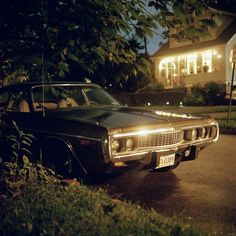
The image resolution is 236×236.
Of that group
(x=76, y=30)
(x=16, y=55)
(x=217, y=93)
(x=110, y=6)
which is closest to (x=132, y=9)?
(x=110, y=6)

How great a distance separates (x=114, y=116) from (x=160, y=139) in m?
0.71

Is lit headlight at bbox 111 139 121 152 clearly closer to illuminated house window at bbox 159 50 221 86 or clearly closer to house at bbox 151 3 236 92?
house at bbox 151 3 236 92

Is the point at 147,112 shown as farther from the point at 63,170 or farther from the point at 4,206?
the point at 4,206

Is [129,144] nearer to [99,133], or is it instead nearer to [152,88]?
[99,133]

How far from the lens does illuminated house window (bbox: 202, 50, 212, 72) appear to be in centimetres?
3459

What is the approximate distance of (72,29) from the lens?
182 inches

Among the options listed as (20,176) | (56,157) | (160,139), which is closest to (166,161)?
(160,139)

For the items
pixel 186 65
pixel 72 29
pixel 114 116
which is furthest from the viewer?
pixel 186 65

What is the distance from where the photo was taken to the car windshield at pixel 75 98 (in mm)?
6997

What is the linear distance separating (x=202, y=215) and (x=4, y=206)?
2185mm

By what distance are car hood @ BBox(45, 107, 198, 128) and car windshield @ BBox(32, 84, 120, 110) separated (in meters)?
0.34

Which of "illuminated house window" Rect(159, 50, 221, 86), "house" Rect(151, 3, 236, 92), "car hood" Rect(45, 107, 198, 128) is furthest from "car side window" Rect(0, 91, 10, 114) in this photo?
"illuminated house window" Rect(159, 50, 221, 86)

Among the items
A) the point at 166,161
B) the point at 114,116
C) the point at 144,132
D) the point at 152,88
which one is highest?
the point at 114,116

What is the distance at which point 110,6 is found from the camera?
460cm
